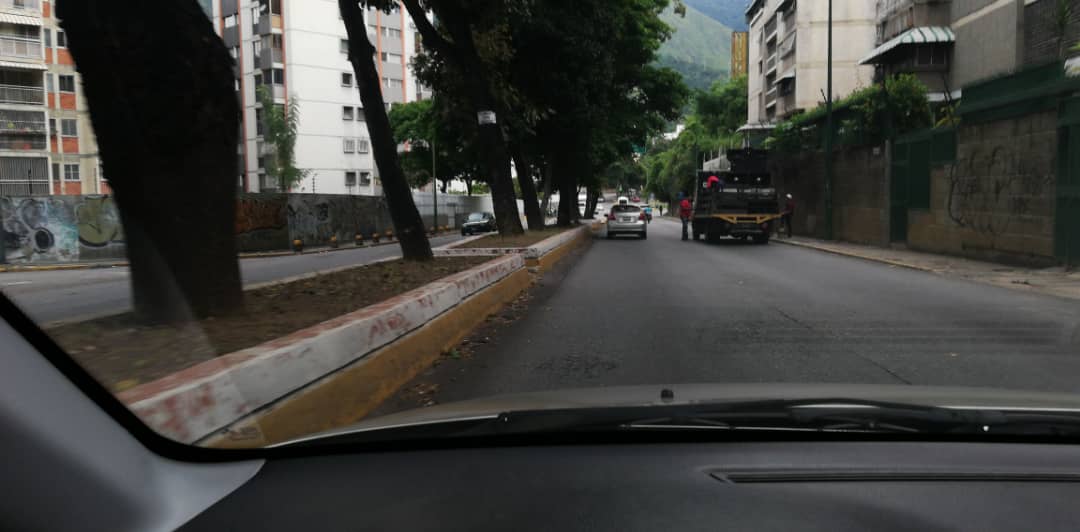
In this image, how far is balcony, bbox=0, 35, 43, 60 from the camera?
3186mm

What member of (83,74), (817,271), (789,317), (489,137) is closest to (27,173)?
(83,74)

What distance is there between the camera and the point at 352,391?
505cm

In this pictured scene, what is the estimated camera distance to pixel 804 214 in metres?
31.0

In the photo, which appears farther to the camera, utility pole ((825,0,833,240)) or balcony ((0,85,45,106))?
utility pole ((825,0,833,240))

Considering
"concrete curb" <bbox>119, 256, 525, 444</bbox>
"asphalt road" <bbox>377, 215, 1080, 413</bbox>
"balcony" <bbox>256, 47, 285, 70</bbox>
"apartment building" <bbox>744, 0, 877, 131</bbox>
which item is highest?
"apartment building" <bbox>744, 0, 877, 131</bbox>

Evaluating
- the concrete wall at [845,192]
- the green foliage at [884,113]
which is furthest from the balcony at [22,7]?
the concrete wall at [845,192]

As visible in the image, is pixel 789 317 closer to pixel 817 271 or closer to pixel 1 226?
pixel 817 271

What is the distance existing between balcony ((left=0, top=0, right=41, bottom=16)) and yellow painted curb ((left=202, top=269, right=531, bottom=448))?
6.18 feet

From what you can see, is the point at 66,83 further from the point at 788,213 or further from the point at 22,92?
the point at 788,213

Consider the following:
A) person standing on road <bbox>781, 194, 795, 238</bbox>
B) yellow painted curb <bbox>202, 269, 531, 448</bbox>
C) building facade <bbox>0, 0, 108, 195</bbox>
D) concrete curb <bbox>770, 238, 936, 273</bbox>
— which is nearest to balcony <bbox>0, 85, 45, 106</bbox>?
building facade <bbox>0, 0, 108, 195</bbox>

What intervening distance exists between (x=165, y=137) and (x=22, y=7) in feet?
6.30

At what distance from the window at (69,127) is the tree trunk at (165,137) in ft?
0.37

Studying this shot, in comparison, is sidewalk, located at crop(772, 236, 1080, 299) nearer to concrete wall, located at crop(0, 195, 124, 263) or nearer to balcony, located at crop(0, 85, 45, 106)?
balcony, located at crop(0, 85, 45, 106)

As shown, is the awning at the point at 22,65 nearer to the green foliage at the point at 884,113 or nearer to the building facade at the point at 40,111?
the building facade at the point at 40,111
